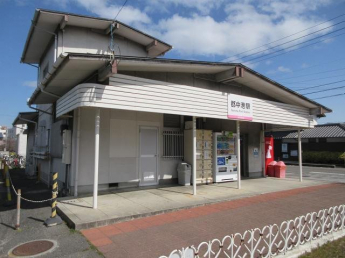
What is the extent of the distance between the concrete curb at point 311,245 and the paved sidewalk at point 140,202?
10.2 ft

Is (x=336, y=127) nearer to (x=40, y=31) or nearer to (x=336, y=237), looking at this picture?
(x=336, y=237)

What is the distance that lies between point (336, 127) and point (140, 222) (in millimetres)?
28030

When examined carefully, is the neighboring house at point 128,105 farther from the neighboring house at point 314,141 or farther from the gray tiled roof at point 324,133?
the gray tiled roof at point 324,133

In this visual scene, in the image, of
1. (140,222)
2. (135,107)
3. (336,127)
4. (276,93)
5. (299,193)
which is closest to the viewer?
(140,222)

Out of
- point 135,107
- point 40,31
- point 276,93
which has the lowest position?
Result: point 135,107

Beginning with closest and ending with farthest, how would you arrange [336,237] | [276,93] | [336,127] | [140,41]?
[336,237] < [276,93] < [140,41] < [336,127]

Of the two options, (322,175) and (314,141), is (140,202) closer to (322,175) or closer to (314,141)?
(322,175)

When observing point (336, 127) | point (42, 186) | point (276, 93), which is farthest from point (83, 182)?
point (336, 127)

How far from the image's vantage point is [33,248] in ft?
15.0

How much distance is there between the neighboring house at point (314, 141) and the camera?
26188 millimetres

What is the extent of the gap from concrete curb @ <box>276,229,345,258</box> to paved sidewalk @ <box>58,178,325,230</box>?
311 cm

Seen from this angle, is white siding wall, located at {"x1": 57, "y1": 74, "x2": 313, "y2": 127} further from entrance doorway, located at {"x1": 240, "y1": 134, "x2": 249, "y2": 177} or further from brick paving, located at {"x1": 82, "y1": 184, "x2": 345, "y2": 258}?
entrance doorway, located at {"x1": 240, "y1": 134, "x2": 249, "y2": 177}

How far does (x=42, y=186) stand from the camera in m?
11.2

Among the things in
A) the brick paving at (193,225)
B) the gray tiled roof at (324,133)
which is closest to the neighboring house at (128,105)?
the brick paving at (193,225)
